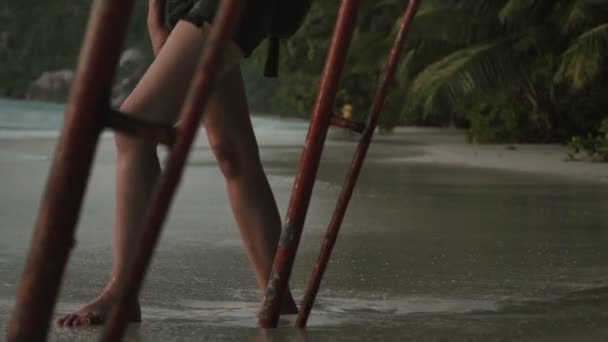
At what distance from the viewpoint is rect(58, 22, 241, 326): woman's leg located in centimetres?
392

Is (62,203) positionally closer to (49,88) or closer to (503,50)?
(503,50)

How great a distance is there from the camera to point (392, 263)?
6.20 m

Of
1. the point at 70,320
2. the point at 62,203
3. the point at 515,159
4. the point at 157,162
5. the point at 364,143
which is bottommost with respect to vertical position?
the point at 515,159

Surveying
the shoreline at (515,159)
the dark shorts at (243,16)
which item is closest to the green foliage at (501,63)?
the shoreline at (515,159)

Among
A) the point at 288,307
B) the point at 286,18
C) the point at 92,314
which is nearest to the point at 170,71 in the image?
the point at 286,18

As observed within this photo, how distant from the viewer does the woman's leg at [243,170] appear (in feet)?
13.8

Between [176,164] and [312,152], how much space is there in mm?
1749

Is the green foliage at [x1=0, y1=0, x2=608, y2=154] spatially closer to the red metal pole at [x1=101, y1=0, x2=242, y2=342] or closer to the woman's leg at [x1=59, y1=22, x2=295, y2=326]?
the woman's leg at [x1=59, y1=22, x2=295, y2=326]

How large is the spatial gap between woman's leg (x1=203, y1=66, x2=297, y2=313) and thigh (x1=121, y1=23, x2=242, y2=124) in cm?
24

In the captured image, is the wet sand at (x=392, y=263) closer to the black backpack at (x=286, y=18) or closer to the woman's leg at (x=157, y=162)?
the woman's leg at (x=157, y=162)

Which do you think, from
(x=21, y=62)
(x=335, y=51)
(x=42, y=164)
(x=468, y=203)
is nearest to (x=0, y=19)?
(x=21, y=62)

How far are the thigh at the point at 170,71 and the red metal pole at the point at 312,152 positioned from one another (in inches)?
17.8

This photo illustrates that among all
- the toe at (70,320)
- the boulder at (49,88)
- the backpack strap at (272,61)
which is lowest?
the boulder at (49,88)

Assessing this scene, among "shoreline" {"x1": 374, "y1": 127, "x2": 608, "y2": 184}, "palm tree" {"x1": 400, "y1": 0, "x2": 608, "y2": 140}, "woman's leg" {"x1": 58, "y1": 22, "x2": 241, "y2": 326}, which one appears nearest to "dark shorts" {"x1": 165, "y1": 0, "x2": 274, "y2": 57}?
"woman's leg" {"x1": 58, "y1": 22, "x2": 241, "y2": 326}
